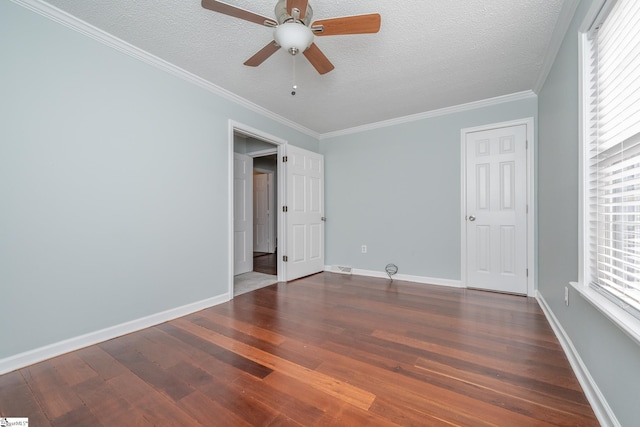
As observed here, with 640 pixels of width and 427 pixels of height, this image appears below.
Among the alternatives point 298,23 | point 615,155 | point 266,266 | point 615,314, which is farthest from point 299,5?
point 266,266

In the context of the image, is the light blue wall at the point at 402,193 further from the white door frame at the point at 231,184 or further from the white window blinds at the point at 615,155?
the white window blinds at the point at 615,155

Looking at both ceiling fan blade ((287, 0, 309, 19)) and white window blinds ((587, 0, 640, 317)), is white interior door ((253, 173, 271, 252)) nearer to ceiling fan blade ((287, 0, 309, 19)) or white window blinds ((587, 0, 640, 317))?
ceiling fan blade ((287, 0, 309, 19))

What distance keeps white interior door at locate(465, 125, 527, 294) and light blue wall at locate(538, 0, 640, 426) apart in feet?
0.88

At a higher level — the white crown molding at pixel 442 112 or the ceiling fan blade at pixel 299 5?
the white crown molding at pixel 442 112

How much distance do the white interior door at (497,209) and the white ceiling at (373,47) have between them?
0.61 metres

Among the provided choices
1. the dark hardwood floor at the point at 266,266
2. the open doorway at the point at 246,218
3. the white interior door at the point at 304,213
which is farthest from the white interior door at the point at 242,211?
the white interior door at the point at 304,213

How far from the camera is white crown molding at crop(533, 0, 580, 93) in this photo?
1.73m

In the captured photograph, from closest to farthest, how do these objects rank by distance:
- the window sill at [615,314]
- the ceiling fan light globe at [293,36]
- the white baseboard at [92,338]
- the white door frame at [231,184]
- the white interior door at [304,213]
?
the window sill at [615,314]
the ceiling fan light globe at [293,36]
the white baseboard at [92,338]
the white door frame at [231,184]
the white interior door at [304,213]

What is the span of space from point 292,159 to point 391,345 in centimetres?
287

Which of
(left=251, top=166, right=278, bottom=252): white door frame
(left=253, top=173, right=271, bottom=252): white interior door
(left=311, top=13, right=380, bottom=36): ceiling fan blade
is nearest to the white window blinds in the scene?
(left=311, top=13, right=380, bottom=36): ceiling fan blade

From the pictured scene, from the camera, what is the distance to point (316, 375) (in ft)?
5.23

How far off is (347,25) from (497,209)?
2866 millimetres

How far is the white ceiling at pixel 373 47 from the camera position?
1813mm

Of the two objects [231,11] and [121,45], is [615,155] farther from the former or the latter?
[121,45]
